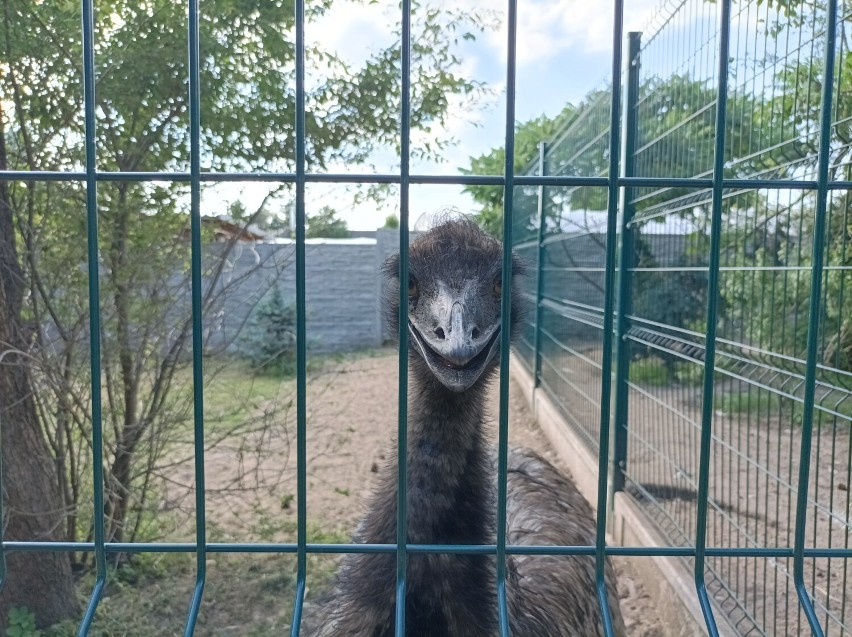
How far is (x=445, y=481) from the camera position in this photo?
2.15 m

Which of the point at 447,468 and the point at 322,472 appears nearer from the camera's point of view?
the point at 447,468

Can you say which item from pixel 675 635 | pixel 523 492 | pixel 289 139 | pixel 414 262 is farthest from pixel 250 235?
pixel 675 635

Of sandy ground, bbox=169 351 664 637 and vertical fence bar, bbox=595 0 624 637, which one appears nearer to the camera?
vertical fence bar, bbox=595 0 624 637

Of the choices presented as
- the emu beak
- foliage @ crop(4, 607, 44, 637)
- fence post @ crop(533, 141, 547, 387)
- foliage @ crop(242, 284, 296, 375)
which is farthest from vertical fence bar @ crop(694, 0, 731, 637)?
fence post @ crop(533, 141, 547, 387)

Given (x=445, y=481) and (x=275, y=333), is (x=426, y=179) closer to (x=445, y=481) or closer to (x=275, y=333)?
(x=445, y=481)

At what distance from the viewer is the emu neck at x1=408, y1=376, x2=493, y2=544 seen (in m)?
2.11

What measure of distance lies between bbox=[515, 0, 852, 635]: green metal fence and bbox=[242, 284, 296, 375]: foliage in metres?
3.29

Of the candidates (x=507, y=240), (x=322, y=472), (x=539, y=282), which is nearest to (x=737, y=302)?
(x=507, y=240)

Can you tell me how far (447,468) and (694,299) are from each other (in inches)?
152

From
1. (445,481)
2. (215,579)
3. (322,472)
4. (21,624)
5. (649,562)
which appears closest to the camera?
(445,481)

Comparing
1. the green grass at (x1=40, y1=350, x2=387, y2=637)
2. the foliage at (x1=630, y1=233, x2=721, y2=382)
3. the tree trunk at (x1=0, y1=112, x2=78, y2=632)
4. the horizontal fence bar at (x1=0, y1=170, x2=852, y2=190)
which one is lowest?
the green grass at (x1=40, y1=350, x2=387, y2=637)

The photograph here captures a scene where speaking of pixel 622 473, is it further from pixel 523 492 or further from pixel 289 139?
pixel 289 139

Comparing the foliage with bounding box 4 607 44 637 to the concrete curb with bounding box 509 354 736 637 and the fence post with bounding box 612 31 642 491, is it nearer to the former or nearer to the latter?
the concrete curb with bounding box 509 354 736 637

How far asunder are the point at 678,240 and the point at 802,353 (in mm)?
1902
